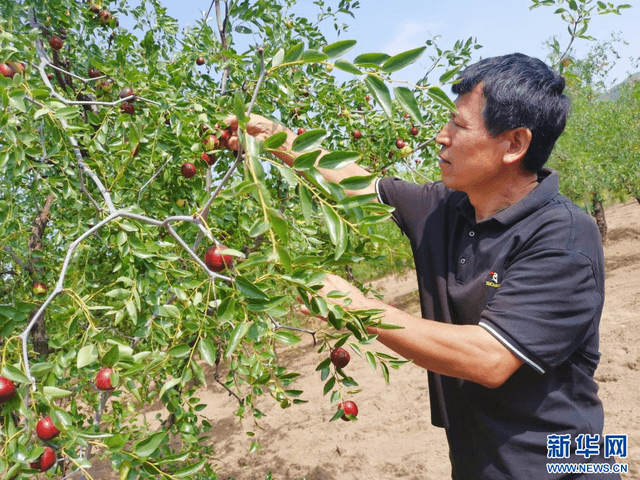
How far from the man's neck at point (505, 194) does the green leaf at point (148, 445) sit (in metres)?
1.34

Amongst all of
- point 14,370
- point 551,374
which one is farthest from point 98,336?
point 551,374

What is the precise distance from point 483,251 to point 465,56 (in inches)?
100

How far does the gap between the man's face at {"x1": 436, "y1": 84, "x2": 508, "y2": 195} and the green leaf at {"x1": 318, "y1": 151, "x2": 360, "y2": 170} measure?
77cm

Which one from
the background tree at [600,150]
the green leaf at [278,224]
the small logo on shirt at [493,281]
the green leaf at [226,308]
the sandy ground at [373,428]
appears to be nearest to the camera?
the green leaf at [278,224]

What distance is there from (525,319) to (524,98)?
76 cm

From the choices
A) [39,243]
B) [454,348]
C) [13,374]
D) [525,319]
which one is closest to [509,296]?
[525,319]

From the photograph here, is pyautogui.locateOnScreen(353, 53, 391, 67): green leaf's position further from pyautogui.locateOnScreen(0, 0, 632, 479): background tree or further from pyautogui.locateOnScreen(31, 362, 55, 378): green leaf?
pyautogui.locateOnScreen(31, 362, 55, 378): green leaf

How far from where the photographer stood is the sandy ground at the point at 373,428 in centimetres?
426

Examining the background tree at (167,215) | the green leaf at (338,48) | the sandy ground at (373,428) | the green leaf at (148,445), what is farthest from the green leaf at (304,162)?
the sandy ground at (373,428)

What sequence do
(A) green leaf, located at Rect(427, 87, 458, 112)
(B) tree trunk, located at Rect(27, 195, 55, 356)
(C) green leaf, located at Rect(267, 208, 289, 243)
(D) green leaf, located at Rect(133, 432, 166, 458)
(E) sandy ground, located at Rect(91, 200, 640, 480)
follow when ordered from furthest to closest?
1. (E) sandy ground, located at Rect(91, 200, 640, 480)
2. (B) tree trunk, located at Rect(27, 195, 55, 356)
3. (D) green leaf, located at Rect(133, 432, 166, 458)
4. (A) green leaf, located at Rect(427, 87, 458, 112)
5. (C) green leaf, located at Rect(267, 208, 289, 243)

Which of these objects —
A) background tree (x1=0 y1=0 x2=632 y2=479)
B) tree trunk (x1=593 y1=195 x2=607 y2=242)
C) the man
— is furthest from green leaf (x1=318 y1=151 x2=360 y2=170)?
tree trunk (x1=593 y1=195 x2=607 y2=242)

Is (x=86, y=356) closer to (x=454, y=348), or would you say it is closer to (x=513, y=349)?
(x=454, y=348)

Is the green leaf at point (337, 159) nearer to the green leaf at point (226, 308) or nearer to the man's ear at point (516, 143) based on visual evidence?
the green leaf at point (226, 308)

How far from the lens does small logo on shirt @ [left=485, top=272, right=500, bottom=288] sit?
1.64 metres
